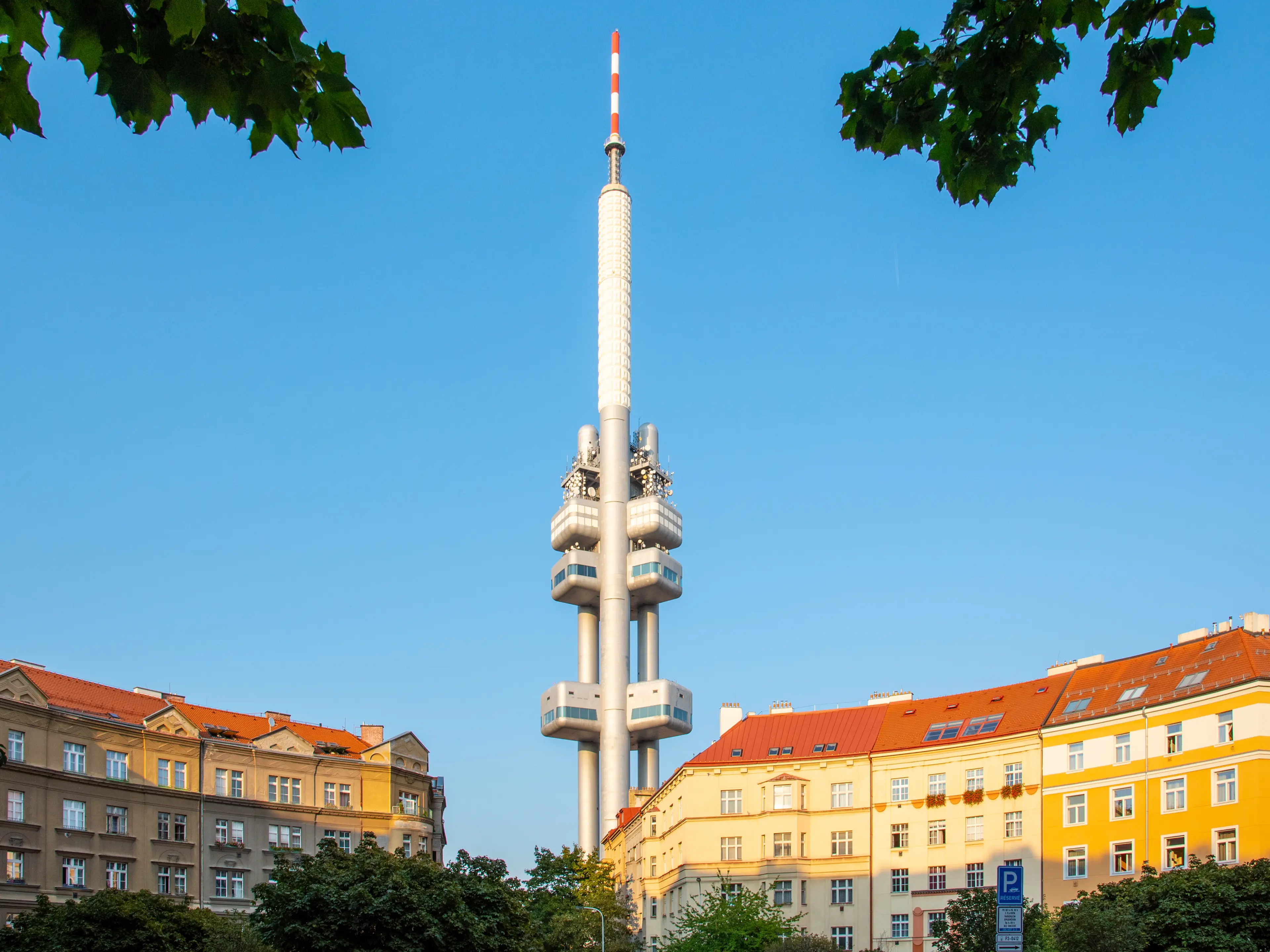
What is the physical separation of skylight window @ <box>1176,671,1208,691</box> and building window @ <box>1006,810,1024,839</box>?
1132 centimetres

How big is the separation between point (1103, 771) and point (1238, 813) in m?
8.77

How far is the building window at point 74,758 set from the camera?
7925cm

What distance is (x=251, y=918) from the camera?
5216 cm

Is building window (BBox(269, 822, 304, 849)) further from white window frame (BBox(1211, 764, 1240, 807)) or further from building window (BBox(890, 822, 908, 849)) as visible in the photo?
white window frame (BBox(1211, 764, 1240, 807))

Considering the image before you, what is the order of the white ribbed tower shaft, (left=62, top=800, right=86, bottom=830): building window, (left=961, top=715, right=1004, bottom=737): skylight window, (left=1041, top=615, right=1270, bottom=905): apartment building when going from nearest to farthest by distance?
(left=1041, top=615, right=1270, bottom=905): apartment building, (left=961, top=715, right=1004, bottom=737): skylight window, (left=62, top=800, right=86, bottom=830): building window, the white ribbed tower shaft

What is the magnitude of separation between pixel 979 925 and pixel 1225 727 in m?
13.7

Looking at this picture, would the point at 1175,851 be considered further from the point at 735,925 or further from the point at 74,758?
the point at 74,758

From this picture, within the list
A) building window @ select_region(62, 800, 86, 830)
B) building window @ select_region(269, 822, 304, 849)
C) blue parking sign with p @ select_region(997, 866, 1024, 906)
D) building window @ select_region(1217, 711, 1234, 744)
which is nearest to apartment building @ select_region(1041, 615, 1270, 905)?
building window @ select_region(1217, 711, 1234, 744)

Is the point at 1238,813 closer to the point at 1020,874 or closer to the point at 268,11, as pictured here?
the point at 1020,874

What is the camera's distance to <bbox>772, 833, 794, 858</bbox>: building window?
8169 cm

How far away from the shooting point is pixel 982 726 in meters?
78.3

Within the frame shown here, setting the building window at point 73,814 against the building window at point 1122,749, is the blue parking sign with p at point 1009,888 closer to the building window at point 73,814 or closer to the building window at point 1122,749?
the building window at point 1122,749

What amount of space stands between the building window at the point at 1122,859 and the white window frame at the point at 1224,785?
17.7 ft

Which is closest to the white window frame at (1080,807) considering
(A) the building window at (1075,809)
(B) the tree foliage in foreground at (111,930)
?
(A) the building window at (1075,809)
